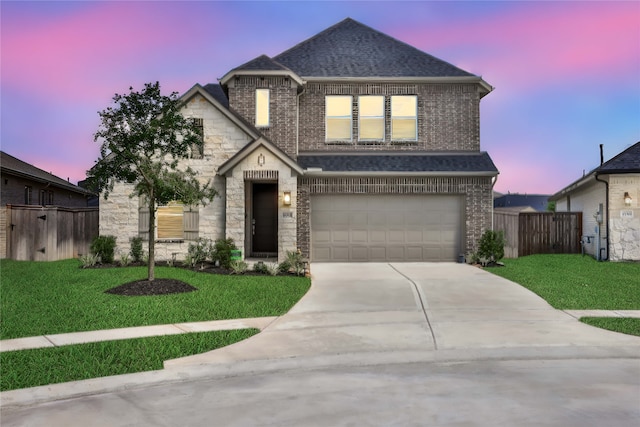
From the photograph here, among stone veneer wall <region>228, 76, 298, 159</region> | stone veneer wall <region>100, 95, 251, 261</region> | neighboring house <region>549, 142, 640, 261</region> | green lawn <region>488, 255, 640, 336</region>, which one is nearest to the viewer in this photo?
green lawn <region>488, 255, 640, 336</region>

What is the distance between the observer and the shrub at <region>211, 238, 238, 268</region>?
18953 millimetres

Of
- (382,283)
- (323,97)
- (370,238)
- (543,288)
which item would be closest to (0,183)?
(323,97)

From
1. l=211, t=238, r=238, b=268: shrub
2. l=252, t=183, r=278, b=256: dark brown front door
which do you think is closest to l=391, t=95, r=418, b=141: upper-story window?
l=252, t=183, r=278, b=256: dark brown front door

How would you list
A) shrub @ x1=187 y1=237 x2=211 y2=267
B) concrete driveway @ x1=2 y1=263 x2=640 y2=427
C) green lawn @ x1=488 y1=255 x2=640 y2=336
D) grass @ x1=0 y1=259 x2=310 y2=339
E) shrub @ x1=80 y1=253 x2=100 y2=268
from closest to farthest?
concrete driveway @ x1=2 y1=263 x2=640 y2=427
grass @ x1=0 y1=259 x2=310 y2=339
green lawn @ x1=488 y1=255 x2=640 y2=336
shrub @ x1=80 y1=253 x2=100 y2=268
shrub @ x1=187 y1=237 x2=211 y2=267

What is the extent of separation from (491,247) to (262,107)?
10074 millimetres

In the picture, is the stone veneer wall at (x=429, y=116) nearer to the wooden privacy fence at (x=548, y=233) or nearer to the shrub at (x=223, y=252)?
the wooden privacy fence at (x=548, y=233)

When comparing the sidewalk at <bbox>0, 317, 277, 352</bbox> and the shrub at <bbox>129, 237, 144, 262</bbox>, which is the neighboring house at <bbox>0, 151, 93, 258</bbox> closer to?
the shrub at <bbox>129, 237, 144, 262</bbox>

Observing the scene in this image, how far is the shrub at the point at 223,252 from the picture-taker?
19.0 m

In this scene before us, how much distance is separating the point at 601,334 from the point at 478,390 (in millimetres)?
4414

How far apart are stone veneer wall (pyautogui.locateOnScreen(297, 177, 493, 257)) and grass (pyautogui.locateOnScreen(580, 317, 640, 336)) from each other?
10203 millimetres

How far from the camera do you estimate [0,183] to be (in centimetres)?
2600

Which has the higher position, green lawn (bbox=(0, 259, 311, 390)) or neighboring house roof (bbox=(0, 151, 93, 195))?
neighboring house roof (bbox=(0, 151, 93, 195))

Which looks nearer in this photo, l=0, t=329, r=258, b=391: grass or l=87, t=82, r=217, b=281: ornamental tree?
l=0, t=329, r=258, b=391: grass

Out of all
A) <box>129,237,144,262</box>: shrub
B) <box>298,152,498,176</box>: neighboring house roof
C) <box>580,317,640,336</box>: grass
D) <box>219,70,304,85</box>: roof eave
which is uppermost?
<box>219,70,304,85</box>: roof eave
